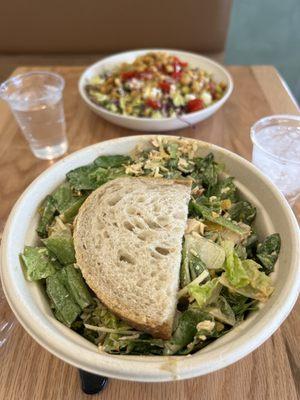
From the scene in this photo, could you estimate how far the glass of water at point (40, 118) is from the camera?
4.80 feet

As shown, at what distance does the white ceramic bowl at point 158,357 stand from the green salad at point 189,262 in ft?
0.10

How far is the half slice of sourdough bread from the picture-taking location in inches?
29.8

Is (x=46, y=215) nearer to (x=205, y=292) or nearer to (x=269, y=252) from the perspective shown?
(x=205, y=292)

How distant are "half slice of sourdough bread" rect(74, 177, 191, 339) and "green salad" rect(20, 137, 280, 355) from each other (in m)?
0.04

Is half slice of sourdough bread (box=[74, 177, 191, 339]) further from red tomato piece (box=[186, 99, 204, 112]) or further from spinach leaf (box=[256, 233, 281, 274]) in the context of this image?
red tomato piece (box=[186, 99, 204, 112])

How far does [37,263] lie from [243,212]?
0.56m

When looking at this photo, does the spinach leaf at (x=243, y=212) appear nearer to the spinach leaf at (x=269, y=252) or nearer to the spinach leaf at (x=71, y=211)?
the spinach leaf at (x=269, y=252)

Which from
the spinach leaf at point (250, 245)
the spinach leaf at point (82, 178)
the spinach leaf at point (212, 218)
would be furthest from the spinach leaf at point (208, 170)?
the spinach leaf at point (82, 178)

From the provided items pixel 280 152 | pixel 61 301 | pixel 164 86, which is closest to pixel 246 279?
pixel 61 301

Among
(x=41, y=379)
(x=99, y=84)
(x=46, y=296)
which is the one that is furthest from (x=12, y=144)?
(x=41, y=379)

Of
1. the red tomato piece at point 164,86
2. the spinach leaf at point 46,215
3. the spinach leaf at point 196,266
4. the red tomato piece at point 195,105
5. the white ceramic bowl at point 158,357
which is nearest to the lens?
the white ceramic bowl at point 158,357

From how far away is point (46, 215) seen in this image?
966 mm

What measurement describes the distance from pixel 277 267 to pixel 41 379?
0.60 meters

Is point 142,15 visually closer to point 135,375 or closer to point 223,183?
point 223,183
